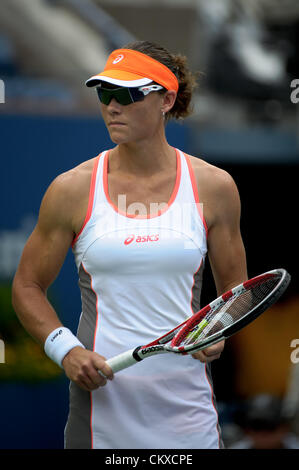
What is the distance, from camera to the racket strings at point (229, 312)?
3023 millimetres

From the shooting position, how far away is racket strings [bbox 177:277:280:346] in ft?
9.92

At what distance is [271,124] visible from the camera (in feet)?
21.5

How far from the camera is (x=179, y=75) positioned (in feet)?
11.2

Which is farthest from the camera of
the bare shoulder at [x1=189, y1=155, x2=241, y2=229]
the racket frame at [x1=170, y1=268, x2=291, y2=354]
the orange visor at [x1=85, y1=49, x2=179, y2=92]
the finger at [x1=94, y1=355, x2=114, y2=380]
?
the bare shoulder at [x1=189, y1=155, x2=241, y2=229]

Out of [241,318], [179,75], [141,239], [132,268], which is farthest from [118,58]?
[241,318]

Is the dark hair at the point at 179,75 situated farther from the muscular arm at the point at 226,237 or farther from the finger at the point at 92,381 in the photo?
the finger at the point at 92,381

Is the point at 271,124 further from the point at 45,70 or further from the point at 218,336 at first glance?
the point at 218,336

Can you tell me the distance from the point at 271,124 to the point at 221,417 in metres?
2.32

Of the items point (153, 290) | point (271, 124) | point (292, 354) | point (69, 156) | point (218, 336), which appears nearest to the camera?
point (218, 336)

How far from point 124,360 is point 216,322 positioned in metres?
0.36

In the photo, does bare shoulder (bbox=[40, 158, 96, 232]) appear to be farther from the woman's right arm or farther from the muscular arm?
the muscular arm

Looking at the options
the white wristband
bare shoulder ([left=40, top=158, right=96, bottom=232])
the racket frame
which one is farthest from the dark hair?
the white wristband

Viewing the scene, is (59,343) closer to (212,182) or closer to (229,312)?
(229,312)
